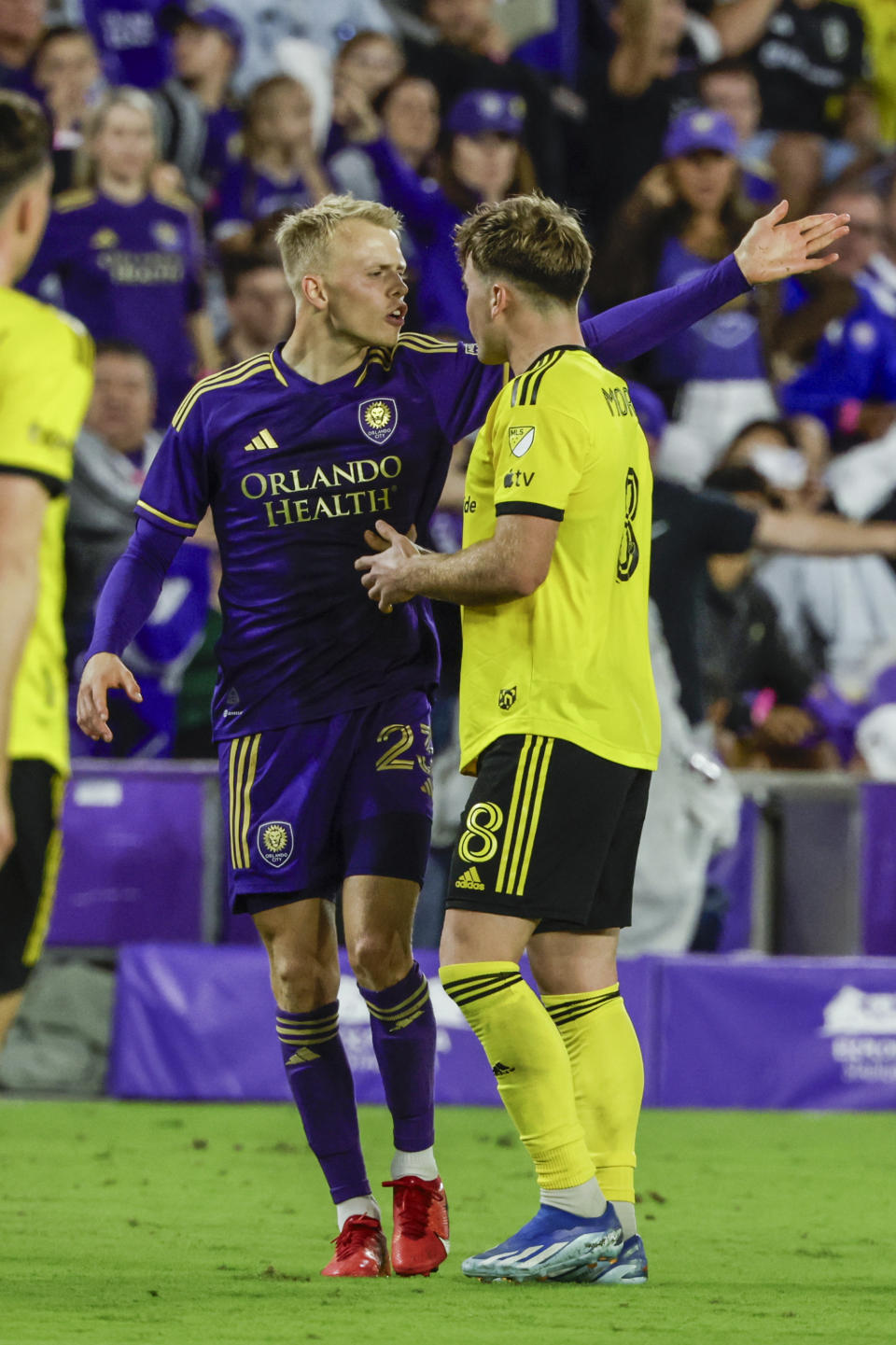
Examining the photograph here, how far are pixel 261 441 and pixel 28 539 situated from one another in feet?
4.66

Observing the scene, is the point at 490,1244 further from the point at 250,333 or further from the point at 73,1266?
the point at 250,333

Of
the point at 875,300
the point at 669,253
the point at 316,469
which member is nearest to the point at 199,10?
the point at 669,253

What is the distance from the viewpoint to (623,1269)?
3.83 metres

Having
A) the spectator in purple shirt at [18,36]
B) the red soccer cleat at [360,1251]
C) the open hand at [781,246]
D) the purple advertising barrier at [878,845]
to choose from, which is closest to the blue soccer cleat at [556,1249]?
the red soccer cleat at [360,1251]

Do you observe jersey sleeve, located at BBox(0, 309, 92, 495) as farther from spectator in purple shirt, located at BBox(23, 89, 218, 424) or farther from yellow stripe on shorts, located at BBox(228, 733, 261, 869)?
spectator in purple shirt, located at BBox(23, 89, 218, 424)

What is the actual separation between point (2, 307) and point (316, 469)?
135 cm

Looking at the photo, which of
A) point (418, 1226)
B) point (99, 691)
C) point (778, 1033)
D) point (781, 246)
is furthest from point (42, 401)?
point (778, 1033)

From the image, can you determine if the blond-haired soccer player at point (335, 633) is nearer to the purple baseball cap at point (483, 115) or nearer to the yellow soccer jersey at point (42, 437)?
the yellow soccer jersey at point (42, 437)

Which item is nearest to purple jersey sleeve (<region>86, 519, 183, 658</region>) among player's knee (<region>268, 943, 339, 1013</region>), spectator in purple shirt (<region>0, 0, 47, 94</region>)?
player's knee (<region>268, 943, 339, 1013</region>)

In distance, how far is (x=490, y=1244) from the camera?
4480mm

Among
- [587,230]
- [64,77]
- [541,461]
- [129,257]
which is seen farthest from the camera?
[587,230]

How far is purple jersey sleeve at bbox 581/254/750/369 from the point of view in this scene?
13.8 feet

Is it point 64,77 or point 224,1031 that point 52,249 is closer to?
point 64,77

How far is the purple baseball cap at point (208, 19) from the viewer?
11.3m
